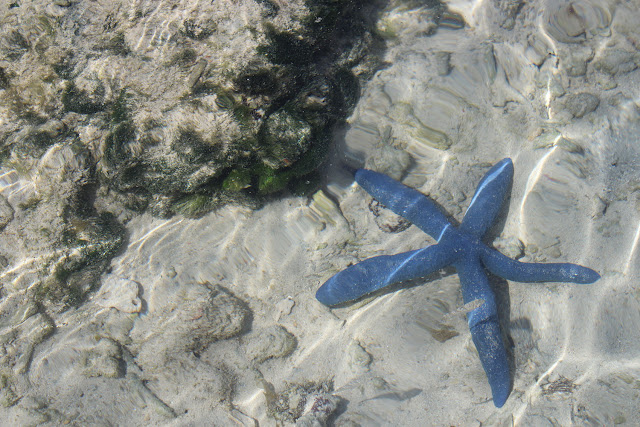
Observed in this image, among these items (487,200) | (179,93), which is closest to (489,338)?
(487,200)

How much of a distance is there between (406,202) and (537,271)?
3.82 ft

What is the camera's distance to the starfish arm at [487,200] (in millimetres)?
3270

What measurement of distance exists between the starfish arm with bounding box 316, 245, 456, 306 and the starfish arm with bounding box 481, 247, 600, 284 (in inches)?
13.5

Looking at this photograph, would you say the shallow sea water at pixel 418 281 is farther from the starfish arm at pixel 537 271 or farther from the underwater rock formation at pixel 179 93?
Answer: the underwater rock formation at pixel 179 93

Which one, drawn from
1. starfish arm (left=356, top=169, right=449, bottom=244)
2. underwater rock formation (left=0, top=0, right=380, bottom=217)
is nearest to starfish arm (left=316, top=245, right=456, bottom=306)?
starfish arm (left=356, top=169, right=449, bottom=244)

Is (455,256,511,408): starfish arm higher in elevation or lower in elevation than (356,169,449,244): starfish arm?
lower

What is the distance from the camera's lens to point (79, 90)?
3.21 meters

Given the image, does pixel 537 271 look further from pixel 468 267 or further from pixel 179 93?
pixel 179 93

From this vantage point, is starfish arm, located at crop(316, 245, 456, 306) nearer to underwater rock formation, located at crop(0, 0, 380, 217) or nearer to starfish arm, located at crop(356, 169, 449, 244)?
starfish arm, located at crop(356, 169, 449, 244)

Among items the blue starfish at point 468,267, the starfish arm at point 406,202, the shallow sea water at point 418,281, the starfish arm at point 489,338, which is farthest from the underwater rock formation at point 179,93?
the starfish arm at point 489,338

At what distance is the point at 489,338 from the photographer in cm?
286

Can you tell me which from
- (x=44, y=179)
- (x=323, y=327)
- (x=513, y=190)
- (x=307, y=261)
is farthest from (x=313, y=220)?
(x=44, y=179)

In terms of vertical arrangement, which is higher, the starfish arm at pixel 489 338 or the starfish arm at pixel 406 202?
the starfish arm at pixel 406 202

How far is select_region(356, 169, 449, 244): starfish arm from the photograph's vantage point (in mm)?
3285
